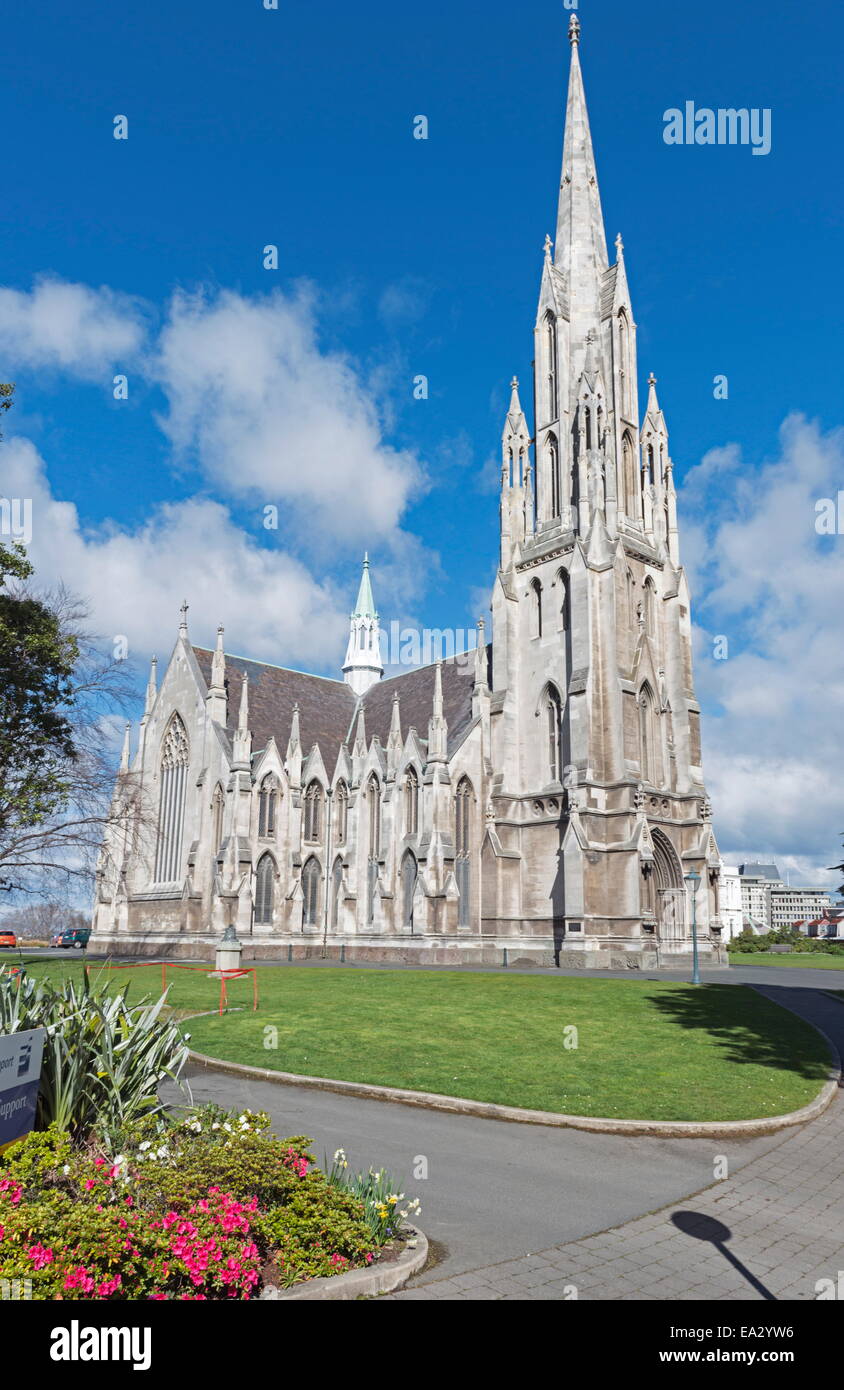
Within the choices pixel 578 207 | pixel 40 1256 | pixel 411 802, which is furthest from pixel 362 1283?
pixel 578 207

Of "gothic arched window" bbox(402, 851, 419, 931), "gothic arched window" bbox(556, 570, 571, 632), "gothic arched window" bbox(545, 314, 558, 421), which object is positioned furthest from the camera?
"gothic arched window" bbox(545, 314, 558, 421)

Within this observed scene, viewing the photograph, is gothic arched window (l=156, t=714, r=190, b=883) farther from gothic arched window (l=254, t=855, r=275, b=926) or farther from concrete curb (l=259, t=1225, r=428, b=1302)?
concrete curb (l=259, t=1225, r=428, b=1302)

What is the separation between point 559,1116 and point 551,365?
44.1 meters

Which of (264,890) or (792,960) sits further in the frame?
(792,960)

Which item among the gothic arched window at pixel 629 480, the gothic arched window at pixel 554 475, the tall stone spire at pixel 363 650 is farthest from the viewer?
the tall stone spire at pixel 363 650

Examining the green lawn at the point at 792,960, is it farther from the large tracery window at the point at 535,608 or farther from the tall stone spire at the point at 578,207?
the tall stone spire at the point at 578,207

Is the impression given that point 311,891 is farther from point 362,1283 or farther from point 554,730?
point 362,1283

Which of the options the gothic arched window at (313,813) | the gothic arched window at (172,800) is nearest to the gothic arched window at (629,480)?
the gothic arched window at (313,813)

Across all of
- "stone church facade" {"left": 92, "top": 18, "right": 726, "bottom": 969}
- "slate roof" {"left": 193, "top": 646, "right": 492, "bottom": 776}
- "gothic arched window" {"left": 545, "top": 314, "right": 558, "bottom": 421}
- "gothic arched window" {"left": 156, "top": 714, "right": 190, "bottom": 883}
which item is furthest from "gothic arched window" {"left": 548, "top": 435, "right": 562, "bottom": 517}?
"gothic arched window" {"left": 156, "top": 714, "right": 190, "bottom": 883}

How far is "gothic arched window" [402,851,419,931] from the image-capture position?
43.9m

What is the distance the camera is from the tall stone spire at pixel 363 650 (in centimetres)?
7194

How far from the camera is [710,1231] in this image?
7000mm

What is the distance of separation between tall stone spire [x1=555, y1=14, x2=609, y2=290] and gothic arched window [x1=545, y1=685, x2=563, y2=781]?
2189 centimetres

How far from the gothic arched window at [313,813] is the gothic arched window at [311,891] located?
110 centimetres
